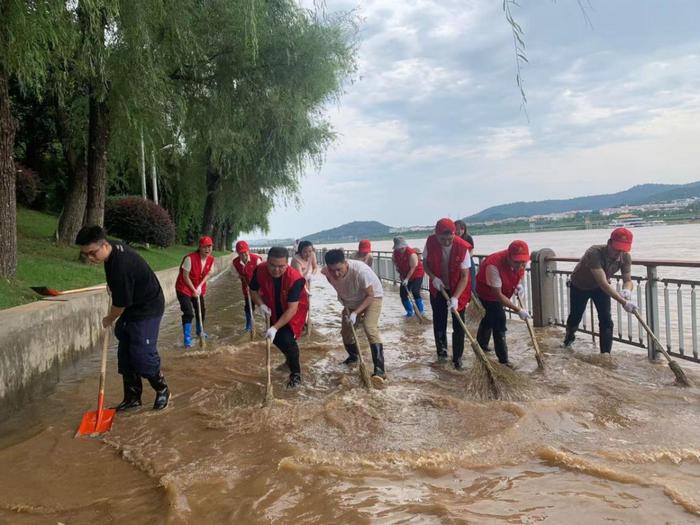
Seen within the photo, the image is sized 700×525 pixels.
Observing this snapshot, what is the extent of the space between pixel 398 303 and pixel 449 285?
21.0 ft

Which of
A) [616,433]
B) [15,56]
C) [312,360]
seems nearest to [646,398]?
[616,433]

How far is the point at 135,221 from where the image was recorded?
60.7ft

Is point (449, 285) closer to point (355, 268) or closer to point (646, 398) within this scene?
point (355, 268)

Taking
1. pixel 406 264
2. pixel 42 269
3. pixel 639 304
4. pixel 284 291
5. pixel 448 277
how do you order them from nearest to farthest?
pixel 284 291, pixel 448 277, pixel 639 304, pixel 42 269, pixel 406 264

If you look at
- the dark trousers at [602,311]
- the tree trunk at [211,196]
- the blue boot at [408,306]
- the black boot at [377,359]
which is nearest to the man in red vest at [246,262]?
the blue boot at [408,306]

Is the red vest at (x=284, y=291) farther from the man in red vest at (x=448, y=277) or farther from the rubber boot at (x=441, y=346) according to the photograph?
the rubber boot at (x=441, y=346)

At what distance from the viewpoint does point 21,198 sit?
19.5 m

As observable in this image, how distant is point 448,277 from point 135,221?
1499 cm

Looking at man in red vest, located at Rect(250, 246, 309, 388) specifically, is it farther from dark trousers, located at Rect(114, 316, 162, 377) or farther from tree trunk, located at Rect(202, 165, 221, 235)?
tree trunk, located at Rect(202, 165, 221, 235)

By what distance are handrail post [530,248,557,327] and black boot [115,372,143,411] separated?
19.8ft

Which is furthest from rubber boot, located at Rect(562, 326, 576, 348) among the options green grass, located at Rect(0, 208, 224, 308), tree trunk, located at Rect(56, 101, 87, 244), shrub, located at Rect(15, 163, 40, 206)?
shrub, located at Rect(15, 163, 40, 206)

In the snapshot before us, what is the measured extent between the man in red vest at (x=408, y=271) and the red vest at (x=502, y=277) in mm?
3660

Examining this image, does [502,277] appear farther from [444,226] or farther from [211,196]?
[211,196]

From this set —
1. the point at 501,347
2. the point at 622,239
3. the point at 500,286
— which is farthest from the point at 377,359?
the point at 622,239
